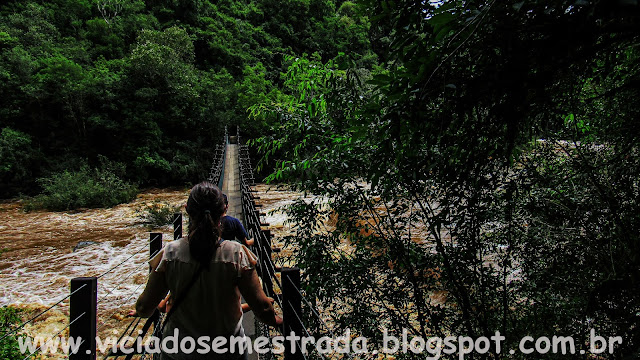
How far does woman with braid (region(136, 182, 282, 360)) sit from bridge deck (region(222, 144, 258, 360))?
0.71 metres

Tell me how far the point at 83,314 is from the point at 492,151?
182 centimetres

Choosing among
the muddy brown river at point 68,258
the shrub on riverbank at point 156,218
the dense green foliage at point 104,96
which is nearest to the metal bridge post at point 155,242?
the muddy brown river at point 68,258

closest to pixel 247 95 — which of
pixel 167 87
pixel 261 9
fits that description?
pixel 167 87

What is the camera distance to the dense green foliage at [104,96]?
12.1 meters

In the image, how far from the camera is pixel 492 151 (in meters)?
1.52

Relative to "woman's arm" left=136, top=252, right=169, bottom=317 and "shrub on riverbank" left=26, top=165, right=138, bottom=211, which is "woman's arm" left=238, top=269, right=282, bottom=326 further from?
"shrub on riverbank" left=26, top=165, right=138, bottom=211

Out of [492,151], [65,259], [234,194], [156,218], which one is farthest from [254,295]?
[156,218]

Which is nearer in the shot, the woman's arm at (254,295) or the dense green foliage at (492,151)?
the dense green foliage at (492,151)

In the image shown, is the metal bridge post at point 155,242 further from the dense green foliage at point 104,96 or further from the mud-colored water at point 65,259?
the dense green foliage at point 104,96

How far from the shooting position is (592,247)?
1471 mm

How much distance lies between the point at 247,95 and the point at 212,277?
18402mm

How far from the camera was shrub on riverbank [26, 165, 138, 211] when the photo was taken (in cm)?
1045

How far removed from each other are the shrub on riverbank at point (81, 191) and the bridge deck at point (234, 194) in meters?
4.32

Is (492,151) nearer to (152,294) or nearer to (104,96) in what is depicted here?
(152,294)
